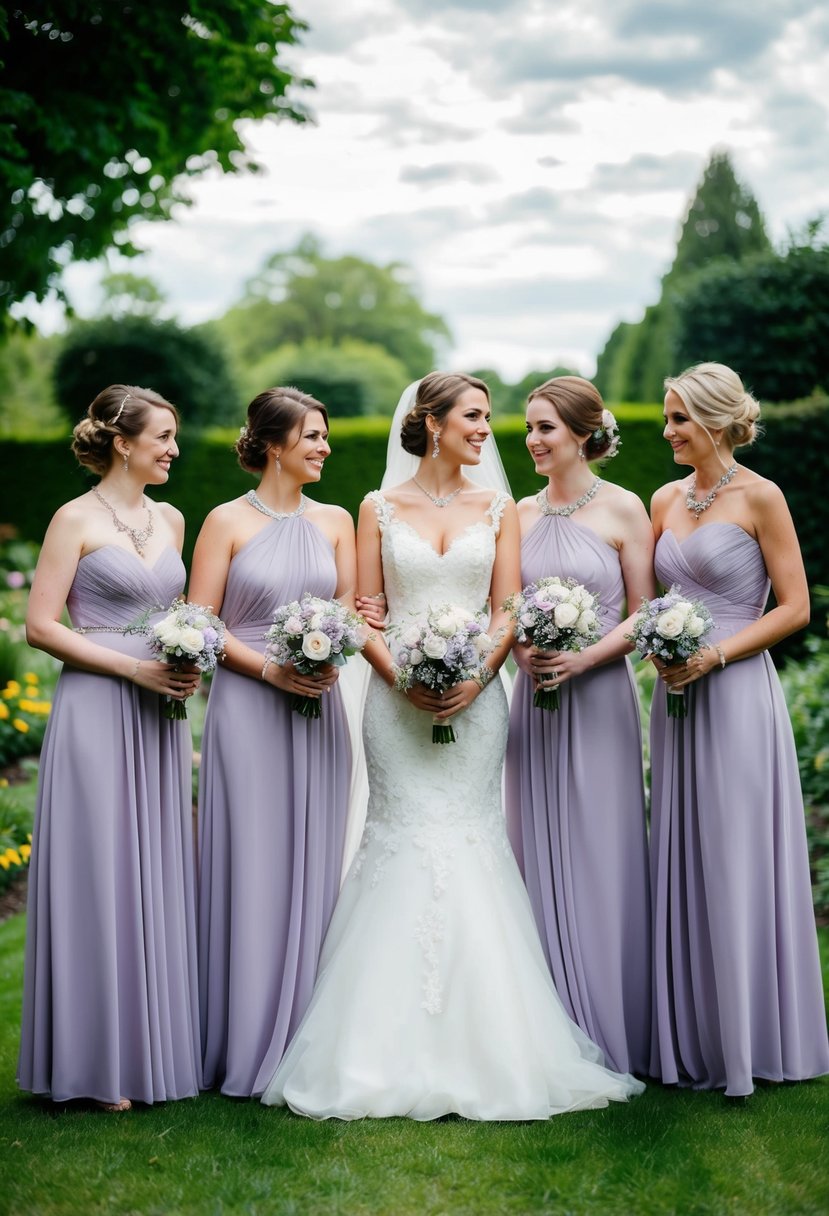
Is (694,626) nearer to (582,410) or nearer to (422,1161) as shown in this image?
(582,410)

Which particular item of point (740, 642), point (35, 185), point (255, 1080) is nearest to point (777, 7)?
point (35, 185)

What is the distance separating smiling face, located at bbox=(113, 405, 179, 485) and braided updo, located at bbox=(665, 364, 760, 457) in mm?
2330

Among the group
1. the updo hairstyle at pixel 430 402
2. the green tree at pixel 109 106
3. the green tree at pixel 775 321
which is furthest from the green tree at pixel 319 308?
the updo hairstyle at pixel 430 402

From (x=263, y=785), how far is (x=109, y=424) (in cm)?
177

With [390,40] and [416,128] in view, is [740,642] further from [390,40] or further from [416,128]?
[416,128]

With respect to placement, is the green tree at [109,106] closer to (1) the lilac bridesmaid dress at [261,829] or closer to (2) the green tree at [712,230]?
(1) the lilac bridesmaid dress at [261,829]

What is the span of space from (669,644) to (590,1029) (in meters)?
1.83

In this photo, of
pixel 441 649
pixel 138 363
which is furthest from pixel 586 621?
pixel 138 363

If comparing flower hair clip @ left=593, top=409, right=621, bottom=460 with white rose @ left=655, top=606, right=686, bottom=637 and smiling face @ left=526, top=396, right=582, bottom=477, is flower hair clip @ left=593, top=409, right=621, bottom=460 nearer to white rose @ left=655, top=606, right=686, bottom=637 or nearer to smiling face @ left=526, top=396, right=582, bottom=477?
smiling face @ left=526, top=396, right=582, bottom=477

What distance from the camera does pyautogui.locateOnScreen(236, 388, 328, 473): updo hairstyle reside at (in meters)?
5.66

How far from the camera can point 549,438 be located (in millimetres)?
5750

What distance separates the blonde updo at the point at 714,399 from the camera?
5.48m

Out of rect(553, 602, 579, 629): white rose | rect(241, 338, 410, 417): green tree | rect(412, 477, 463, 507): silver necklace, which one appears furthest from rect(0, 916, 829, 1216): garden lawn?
rect(241, 338, 410, 417): green tree

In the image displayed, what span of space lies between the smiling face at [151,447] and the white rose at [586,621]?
6.42 ft
